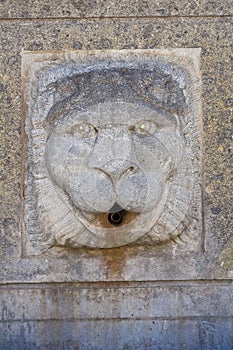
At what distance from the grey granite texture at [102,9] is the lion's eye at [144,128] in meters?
0.52

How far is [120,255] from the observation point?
13.9 feet

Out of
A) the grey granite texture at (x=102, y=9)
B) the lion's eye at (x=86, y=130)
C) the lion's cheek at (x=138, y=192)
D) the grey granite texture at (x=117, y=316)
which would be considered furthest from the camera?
the grey granite texture at (x=102, y=9)

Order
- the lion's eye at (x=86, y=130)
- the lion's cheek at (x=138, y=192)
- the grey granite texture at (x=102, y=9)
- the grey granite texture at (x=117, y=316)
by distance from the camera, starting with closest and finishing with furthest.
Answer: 1. the lion's cheek at (x=138, y=192)
2. the lion's eye at (x=86, y=130)
3. the grey granite texture at (x=117, y=316)
4. the grey granite texture at (x=102, y=9)

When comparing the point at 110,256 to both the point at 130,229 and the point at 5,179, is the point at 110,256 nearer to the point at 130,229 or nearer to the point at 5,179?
the point at 130,229

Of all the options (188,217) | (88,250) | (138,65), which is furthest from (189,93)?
(88,250)

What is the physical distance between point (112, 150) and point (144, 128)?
0.17 m

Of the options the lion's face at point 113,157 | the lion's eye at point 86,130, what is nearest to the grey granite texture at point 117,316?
the lion's face at point 113,157

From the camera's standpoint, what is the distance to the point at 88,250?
424 cm

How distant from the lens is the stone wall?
4.21m

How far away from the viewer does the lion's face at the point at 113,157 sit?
13.1 feet

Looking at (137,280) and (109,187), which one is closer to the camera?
(109,187)

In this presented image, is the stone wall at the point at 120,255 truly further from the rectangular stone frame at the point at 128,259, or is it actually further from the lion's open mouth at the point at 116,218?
the lion's open mouth at the point at 116,218

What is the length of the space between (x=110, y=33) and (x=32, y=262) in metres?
1.03

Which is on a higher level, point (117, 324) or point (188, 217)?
point (188, 217)
